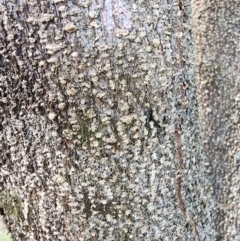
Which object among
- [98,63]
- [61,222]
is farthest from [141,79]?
[61,222]

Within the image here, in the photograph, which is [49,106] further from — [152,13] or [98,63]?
[152,13]

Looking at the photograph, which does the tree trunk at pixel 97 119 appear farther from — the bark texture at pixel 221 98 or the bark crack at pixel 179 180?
the bark texture at pixel 221 98

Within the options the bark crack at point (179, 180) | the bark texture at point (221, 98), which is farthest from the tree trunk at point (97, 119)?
the bark texture at point (221, 98)

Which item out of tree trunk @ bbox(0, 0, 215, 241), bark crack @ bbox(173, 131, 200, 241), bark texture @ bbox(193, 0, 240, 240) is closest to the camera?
tree trunk @ bbox(0, 0, 215, 241)

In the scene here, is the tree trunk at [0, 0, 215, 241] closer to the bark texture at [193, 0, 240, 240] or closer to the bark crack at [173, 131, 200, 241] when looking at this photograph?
the bark crack at [173, 131, 200, 241]

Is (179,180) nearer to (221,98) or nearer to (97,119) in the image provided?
(97,119)

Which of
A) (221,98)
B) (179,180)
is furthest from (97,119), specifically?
(221,98)

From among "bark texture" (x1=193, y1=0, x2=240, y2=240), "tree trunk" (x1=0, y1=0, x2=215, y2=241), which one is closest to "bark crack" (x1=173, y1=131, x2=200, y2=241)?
"tree trunk" (x1=0, y1=0, x2=215, y2=241)
